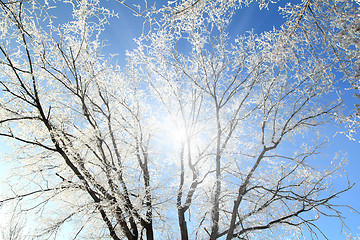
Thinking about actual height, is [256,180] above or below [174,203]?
above

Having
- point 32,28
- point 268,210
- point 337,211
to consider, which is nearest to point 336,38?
point 337,211

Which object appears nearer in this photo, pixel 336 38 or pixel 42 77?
pixel 336 38

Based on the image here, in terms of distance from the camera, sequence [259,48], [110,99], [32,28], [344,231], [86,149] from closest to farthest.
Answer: [344,231], [32,28], [86,149], [259,48], [110,99]

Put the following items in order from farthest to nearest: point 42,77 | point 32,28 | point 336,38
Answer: point 42,77, point 32,28, point 336,38

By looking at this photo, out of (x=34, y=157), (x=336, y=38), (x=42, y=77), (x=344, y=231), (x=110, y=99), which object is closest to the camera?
(x=336, y=38)

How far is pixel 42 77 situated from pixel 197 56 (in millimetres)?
4176

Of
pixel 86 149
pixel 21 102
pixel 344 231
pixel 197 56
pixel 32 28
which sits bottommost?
pixel 344 231

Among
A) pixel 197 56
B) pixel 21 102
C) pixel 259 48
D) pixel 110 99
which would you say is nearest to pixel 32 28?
pixel 21 102

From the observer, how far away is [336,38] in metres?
1.88

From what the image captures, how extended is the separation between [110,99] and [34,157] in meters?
2.67

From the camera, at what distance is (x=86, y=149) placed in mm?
5934

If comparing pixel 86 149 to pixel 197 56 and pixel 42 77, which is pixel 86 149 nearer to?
pixel 42 77

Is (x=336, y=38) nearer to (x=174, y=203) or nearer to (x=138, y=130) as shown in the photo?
(x=174, y=203)

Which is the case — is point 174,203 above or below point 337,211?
A: above
